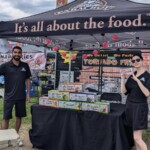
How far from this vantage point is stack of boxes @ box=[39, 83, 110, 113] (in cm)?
433

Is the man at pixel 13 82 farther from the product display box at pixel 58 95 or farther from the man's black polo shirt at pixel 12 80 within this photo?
the product display box at pixel 58 95

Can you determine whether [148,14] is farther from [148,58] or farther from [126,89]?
[148,58]

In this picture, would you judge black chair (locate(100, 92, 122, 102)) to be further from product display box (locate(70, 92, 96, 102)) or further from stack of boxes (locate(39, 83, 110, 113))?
product display box (locate(70, 92, 96, 102))

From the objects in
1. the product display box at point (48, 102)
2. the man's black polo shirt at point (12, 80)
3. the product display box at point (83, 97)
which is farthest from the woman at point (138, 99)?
the man's black polo shirt at point (12, 80)

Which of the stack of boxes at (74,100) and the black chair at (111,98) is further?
the black chair at (111,98)

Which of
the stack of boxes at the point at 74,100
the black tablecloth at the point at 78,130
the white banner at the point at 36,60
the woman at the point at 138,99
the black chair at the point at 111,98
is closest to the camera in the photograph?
the woman at the point at 138,99

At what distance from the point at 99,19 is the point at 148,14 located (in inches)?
26.2

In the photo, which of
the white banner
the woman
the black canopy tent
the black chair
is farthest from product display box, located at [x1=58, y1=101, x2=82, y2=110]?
the white banner

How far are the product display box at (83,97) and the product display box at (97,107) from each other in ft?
0.31

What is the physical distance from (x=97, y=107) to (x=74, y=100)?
44 cm

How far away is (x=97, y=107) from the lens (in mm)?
4309

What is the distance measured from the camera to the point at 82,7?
4.44 metres

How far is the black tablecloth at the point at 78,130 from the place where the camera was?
4215 mm

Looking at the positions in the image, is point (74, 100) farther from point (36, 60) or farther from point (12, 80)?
point (36, 60)
